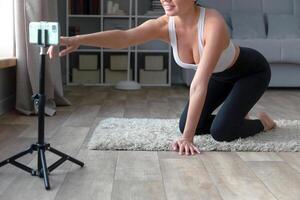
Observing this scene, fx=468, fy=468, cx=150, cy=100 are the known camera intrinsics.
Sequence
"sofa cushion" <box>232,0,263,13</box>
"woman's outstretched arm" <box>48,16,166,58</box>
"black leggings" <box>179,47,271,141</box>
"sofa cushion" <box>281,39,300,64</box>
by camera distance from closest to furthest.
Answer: "woman's outstretched arm" <box>48,16,166,58</box> < "black leggings" <box>179,47,271,141</box> < "sofa cushion" <box>281,39,300,64</box> < "sofa cushion" <box>232,0,263,13</box>

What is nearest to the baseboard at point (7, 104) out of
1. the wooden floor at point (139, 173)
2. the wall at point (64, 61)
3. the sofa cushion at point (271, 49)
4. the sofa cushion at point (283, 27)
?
the wooden floor at point (139, 173)

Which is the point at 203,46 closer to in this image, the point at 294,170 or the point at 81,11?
the point at 294,170

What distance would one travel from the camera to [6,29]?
2.93 m

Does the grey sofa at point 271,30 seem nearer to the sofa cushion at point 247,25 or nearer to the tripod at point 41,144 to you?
the sofa cushion at point 247,25

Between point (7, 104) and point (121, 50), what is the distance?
2.22 metres

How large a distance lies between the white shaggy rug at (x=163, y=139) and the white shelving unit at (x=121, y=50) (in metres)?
2.50

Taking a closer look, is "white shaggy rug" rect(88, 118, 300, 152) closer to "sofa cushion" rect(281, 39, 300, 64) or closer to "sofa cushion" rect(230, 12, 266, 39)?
"sofa cushion" rect(281, 39, 300, 64)

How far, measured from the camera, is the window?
291cm

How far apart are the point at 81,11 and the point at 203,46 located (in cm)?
331

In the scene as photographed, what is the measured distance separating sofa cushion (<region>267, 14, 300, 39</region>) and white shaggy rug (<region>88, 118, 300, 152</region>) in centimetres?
253

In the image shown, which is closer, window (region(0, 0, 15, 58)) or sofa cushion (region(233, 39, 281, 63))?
window (region(0, 0, 15, 58))

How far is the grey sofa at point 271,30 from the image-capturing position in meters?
4.47

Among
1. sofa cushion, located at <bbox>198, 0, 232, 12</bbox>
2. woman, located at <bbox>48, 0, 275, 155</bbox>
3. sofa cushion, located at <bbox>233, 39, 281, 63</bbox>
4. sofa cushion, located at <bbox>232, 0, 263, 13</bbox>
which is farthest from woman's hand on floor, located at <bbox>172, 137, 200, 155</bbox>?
sofa cushion, located at <bbox>232, 0, 263, 13</bbox>

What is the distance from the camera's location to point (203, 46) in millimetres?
1882
